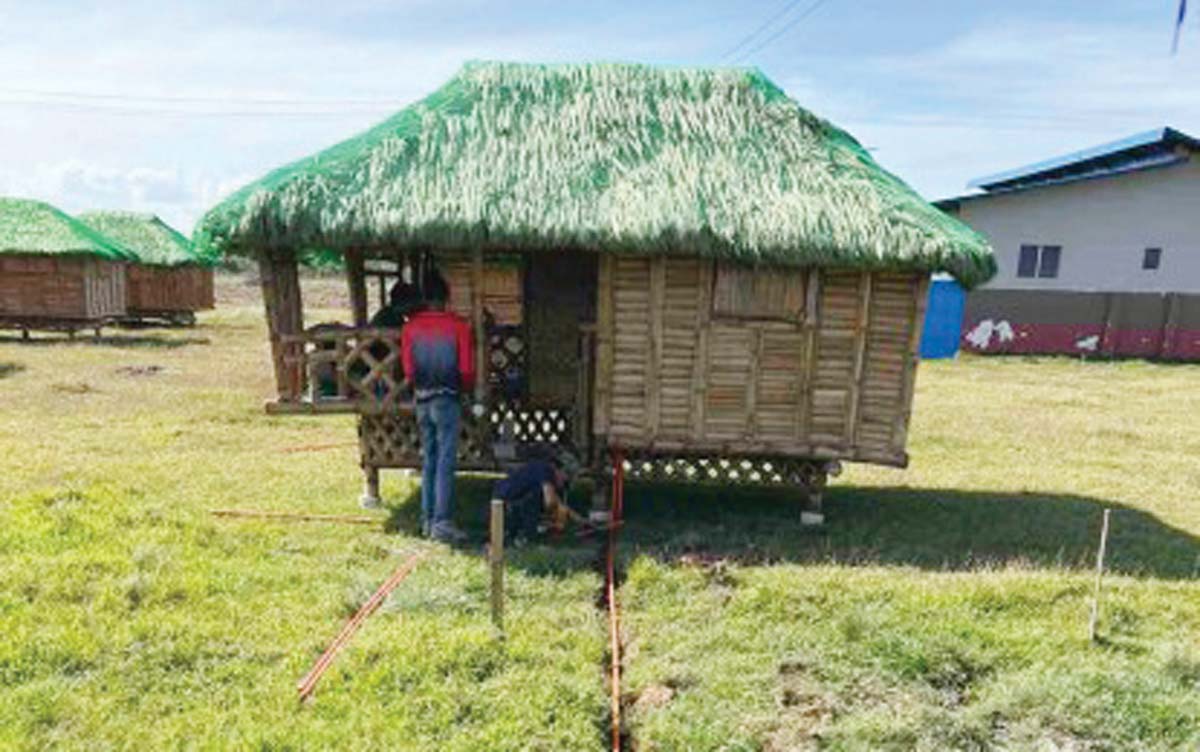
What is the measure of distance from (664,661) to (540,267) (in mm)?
6009

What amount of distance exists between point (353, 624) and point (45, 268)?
1027 inches

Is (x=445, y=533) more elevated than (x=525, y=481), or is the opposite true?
(x=525, y=481)

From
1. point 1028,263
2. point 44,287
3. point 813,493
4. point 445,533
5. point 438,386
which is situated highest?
point 1028,263

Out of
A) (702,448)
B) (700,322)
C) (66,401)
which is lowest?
(66,401)

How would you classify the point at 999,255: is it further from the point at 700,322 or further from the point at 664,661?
the point at 664,661

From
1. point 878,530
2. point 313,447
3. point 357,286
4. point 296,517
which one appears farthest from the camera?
point 313,447

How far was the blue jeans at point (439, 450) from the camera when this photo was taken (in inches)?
317

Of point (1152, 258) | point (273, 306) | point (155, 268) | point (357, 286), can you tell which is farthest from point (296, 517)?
point (155, 268)

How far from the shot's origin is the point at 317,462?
1132 cm

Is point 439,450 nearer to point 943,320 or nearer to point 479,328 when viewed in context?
point 479,328

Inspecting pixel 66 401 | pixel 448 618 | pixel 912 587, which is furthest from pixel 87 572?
pixel 66 401

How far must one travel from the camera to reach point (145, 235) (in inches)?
1296

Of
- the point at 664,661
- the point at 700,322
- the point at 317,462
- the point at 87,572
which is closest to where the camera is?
the point at 664,661

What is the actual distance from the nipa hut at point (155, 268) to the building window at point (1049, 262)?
30034 millimetres
